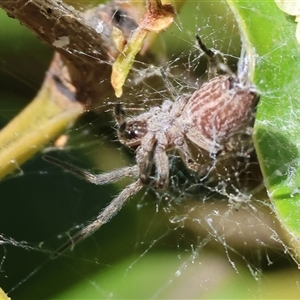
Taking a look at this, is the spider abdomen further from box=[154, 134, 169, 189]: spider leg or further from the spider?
box=[154, 134, 169, 189]: spider leg

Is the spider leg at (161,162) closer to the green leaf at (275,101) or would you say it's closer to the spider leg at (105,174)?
the spider leg at (105,174)

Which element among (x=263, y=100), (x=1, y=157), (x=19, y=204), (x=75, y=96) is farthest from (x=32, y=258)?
(x=263, y=100)

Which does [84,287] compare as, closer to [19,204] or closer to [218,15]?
[19,204]

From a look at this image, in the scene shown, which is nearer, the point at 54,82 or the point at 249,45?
the point at 249,45

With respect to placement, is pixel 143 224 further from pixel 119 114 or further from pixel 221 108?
pixel 221 108

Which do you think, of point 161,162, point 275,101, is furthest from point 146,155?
point 275,101

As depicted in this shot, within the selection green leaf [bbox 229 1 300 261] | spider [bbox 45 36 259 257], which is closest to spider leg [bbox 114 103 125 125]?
spider [bbox 45 36 259 257]
